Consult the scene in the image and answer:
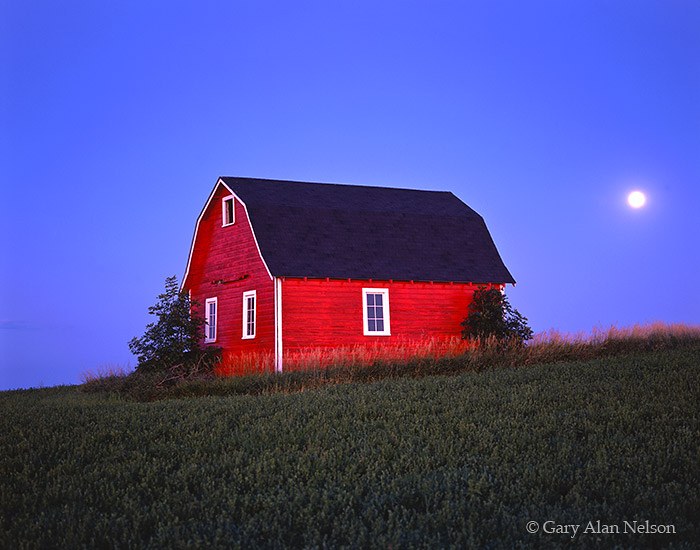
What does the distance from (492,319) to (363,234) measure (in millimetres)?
5843

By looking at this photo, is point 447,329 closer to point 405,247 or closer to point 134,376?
point 405,247

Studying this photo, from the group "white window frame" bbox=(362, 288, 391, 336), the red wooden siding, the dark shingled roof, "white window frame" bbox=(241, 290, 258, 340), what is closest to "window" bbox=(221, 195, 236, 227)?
the red wooden siding

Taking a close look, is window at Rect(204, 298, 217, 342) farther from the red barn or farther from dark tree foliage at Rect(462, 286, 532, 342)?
dark tree foliage at Rect(462, 286, 532, 342)

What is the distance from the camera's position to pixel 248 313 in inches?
894

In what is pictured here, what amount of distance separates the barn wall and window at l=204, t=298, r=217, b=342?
451 cm

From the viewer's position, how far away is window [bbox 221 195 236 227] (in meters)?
24.2

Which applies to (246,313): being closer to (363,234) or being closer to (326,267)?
(326,267)

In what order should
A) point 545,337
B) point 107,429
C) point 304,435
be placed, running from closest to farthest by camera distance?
point 304,435 < point 107,429 < point 545,337

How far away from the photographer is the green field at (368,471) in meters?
6.23

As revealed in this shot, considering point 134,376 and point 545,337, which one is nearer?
point 134,376

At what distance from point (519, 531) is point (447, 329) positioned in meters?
17.1


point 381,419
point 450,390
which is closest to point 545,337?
point 450,390

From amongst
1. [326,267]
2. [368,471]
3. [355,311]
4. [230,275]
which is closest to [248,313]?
[230,275]

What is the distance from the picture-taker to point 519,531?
6191 millimetres
